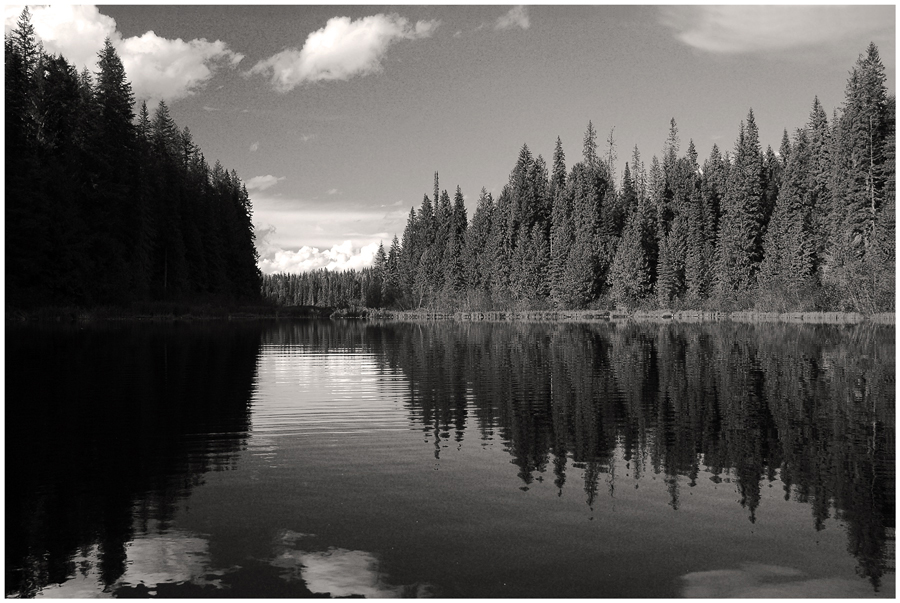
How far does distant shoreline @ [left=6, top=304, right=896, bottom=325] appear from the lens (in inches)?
2206

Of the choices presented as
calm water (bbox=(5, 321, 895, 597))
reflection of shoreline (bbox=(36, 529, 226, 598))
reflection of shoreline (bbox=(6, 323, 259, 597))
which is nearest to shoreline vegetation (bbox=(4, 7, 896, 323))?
reflection of shoreline (bbox=(6, 323, 259, 597))

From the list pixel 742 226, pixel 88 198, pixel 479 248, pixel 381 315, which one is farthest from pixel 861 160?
pixel 88 198

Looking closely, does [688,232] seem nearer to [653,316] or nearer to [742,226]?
[742,226]

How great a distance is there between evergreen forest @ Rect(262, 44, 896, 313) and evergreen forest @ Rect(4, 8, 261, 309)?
46495 mm

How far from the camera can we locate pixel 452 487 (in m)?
10.2

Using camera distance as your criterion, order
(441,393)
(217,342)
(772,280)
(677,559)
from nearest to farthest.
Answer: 1. (677,559)
2. (441,393)
3. (217,342)
4. (772,280)

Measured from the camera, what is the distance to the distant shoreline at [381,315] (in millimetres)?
56031

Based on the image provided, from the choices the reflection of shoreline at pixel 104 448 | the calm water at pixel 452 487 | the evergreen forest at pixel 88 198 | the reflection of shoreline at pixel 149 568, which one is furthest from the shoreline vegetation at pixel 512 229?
the reflection of shoreline at pixel 149 568

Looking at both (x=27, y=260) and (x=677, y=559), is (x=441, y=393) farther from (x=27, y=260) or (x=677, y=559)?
(x=27, y=260)

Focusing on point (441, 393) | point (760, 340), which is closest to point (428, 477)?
point (441, 393)

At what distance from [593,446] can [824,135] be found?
96720 mm

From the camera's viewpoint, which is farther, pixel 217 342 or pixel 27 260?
pixel 27 260

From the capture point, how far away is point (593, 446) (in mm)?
12797

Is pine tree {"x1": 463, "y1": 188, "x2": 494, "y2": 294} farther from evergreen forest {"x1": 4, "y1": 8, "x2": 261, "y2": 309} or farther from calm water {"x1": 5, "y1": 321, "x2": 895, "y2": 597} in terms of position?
calm water {"x1": 5, "y1": 321, "x2": 895, "y2": 597}
